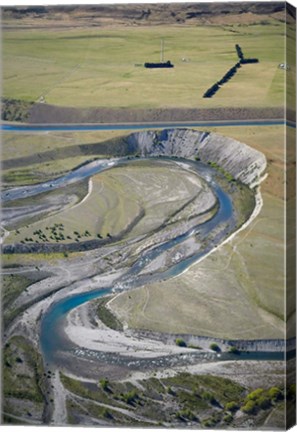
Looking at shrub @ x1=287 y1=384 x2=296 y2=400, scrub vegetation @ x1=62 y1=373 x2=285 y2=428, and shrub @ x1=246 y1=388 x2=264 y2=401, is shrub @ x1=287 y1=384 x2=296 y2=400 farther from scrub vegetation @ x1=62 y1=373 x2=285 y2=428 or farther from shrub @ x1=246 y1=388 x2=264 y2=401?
shrub @ x1=246 y1=388 x2=264 y2=401

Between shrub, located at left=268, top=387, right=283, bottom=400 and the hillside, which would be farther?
the hillside

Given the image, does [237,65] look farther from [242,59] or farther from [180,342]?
[180,342]

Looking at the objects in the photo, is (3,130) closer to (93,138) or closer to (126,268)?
(93,138)

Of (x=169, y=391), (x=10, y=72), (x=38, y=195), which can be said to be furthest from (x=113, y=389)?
(x=10, y=72)

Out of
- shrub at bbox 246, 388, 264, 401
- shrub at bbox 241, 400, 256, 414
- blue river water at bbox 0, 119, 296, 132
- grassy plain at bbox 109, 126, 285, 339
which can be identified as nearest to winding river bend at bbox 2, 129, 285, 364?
grassy plain at bbox 109, 126, 285, 339

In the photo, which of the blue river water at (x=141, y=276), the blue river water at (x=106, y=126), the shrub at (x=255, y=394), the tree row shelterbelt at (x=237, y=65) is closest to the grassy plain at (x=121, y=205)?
the blue river water at (x=141, y=276)
